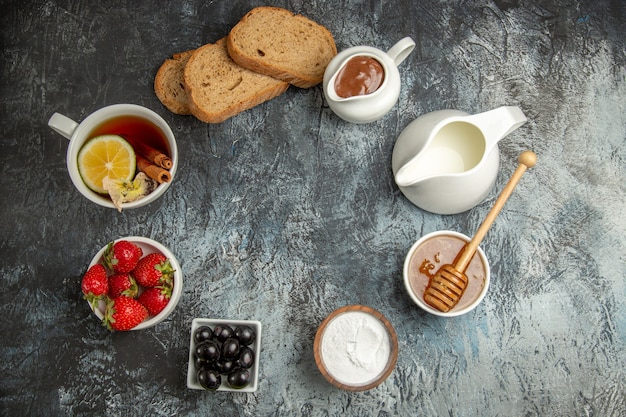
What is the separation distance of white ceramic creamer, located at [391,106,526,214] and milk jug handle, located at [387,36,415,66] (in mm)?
148

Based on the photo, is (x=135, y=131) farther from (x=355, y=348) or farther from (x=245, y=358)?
(x=355, y=348)

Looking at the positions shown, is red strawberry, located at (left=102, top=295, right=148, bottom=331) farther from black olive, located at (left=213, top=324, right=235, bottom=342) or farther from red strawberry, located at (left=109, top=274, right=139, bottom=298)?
black olive, located at (left=213, top=324, right=235, bottom=342)

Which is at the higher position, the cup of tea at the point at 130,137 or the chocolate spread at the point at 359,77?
the chocolate spread at the point at 359,77

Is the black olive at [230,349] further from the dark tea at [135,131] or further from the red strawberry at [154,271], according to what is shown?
the dark tea at [135,131]

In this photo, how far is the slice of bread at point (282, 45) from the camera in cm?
146

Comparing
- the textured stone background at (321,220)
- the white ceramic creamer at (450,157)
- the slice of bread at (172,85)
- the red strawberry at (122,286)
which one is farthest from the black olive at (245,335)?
the slice of bread at (172,85)

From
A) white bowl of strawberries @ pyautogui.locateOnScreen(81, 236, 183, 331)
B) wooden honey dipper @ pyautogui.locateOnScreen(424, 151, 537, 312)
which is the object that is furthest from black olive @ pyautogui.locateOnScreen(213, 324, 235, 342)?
wooden honey dipper @ pyautogui.locateOnScreen(424, 151, 537, 312)

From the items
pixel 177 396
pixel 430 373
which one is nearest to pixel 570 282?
pixel 430 373

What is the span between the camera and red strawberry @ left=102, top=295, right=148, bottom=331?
4.27ft

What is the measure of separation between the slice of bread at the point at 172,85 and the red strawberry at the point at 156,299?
45 cm

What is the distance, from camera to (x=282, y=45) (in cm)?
149

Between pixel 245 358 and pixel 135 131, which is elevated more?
pixel 135 131

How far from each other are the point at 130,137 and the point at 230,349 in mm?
537

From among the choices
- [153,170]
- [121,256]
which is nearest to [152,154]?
[153,170]
